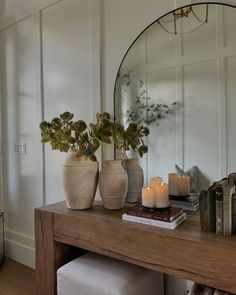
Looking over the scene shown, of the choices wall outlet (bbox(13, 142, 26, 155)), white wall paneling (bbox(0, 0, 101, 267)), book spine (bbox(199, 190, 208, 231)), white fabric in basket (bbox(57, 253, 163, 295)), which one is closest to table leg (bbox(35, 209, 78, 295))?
white fabric in basket (bbox(57, 253, 163, 295))

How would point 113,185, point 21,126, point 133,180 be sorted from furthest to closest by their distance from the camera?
1. point 21,126
2. point 133,180
3. point 113,185

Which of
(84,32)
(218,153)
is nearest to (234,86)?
(218,153)

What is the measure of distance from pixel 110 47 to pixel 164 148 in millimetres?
843

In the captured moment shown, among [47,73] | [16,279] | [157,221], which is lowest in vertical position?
[16,279]

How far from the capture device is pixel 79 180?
61.4 inches

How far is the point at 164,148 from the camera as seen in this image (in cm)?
171

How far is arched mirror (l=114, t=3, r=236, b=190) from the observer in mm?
1492

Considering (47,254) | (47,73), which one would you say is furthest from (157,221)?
(47,73)

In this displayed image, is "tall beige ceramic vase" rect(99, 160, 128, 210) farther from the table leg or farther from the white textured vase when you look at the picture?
the table leg

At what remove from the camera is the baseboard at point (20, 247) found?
8.21ft

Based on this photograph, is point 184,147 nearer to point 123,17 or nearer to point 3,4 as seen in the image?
point 123,17

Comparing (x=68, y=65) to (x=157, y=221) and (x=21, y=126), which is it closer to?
(x=21, y=126)

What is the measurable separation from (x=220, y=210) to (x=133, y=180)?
0.64 meters

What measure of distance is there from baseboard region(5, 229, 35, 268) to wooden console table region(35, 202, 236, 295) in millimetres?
896
